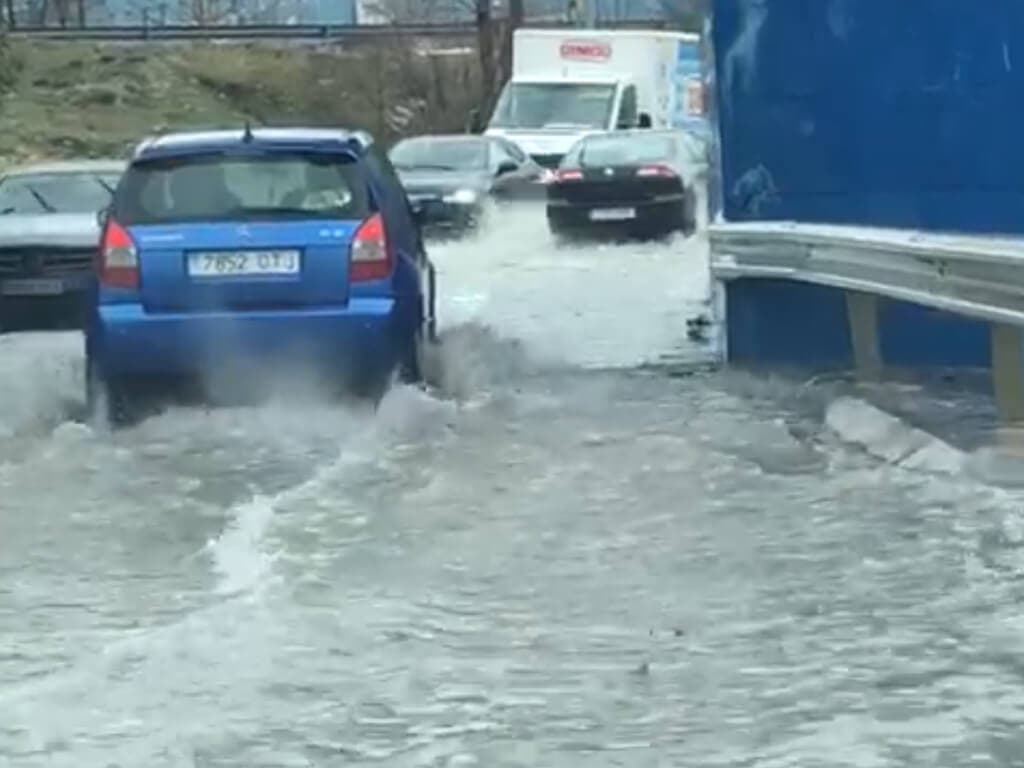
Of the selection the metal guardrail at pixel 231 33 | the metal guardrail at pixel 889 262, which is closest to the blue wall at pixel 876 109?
the metal guardrail at pixel 889 262

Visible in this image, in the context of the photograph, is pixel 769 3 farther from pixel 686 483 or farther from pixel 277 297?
pixel 686 483

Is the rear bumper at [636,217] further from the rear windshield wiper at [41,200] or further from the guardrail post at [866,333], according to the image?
the guardrail post at [866,333]

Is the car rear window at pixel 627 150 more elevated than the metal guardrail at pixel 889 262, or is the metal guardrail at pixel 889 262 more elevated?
the metal guardrail at pixel 889 262

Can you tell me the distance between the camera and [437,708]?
7.81 m

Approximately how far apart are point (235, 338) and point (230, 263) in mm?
379

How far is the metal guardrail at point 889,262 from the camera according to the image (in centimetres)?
1213

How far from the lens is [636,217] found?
1339 inches

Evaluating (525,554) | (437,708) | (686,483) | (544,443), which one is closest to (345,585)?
(525,554)

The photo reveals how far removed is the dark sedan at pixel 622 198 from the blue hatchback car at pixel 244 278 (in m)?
19.3

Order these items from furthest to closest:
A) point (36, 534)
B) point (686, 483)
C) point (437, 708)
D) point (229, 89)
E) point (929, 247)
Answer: point (229, 89), point (929, 247), point (686, 483), point (36, 534), point (437, 708)

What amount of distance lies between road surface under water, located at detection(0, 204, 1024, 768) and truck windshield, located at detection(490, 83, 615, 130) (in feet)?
98.8

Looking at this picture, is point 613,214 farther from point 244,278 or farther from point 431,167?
point 244,278

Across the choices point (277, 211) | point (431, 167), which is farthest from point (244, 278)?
point (431, 167)

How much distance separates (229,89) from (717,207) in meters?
45.2
